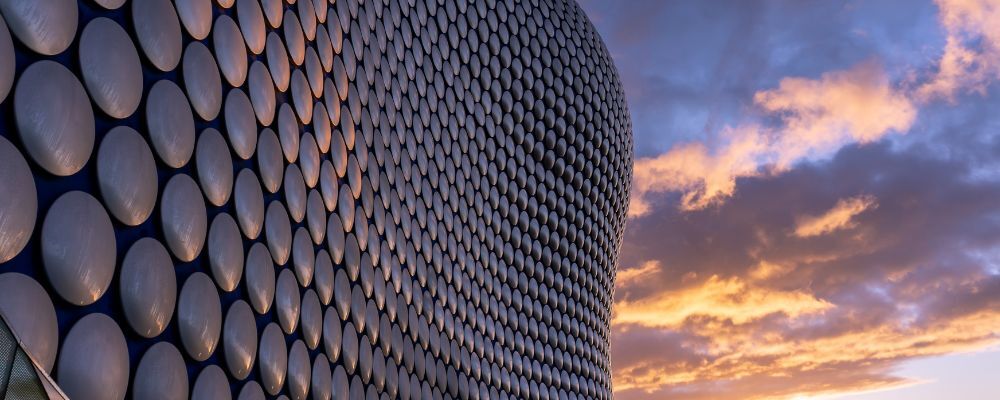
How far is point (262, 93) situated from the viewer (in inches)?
406

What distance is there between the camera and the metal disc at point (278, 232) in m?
10.1

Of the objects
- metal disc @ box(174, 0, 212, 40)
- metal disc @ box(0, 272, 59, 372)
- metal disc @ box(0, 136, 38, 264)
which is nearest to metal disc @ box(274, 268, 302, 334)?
metal disc @ box(174, 0, 212, 40)

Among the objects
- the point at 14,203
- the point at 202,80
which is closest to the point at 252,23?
the point at 202,80

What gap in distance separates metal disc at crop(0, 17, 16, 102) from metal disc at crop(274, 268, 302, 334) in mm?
5361

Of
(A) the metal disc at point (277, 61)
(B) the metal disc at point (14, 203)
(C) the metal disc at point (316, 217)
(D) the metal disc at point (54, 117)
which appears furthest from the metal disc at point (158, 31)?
(C) the metal disc at point (316, 217)

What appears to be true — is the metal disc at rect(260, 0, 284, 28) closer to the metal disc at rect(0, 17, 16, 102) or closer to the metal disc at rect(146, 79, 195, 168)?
the metal disc at rect(146, 79, 195, 168)

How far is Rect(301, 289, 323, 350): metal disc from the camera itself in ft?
35.9

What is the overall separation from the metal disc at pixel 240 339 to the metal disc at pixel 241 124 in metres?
1.77

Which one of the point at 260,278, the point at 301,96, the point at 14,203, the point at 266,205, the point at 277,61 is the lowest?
the point at 14,203

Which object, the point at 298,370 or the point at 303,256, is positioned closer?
the point at 298,370

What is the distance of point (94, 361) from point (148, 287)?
1.00m

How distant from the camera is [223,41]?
920cm

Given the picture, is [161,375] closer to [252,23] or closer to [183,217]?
[183,217]

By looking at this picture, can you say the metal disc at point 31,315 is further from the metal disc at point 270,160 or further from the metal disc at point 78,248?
the metal disc at point 270,160
